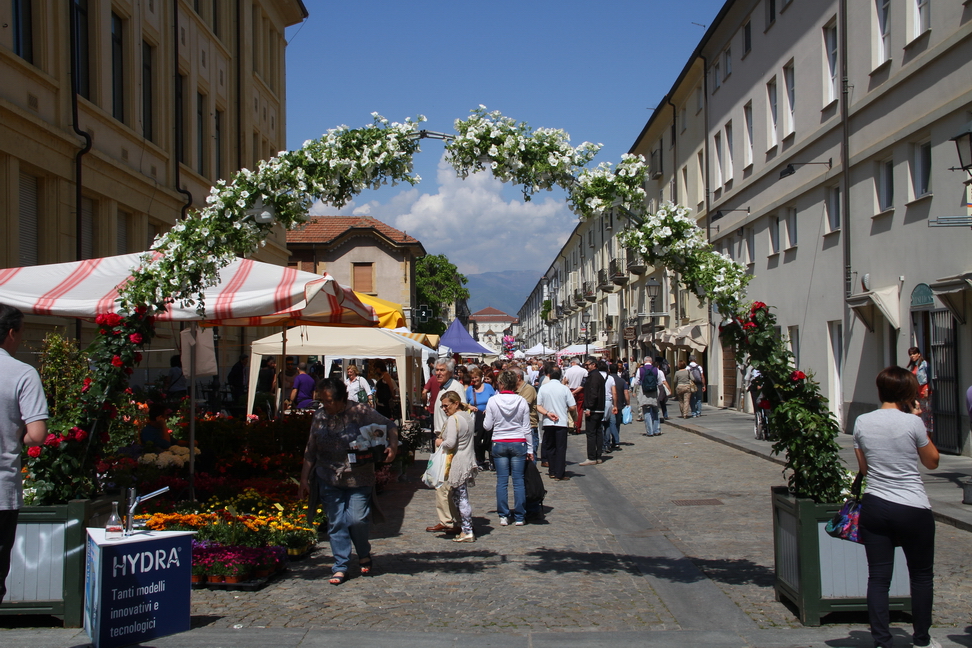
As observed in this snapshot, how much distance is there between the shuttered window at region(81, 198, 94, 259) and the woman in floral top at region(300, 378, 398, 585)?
11206 millimetres

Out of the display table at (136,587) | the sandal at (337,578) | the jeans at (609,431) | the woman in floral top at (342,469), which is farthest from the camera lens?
the jeans at (609,431)

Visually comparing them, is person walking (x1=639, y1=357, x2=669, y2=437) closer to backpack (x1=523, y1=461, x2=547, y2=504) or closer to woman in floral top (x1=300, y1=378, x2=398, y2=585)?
backpack (x1=523, y1=461, x2=547, y2=504)

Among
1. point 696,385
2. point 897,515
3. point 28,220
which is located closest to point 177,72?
point 28,220

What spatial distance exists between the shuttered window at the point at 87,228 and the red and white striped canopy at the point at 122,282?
8100mm

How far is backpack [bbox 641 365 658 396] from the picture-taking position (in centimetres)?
2100

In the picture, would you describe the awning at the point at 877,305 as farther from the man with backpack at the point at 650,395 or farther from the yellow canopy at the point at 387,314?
the yellow canopy at the point at 387,314

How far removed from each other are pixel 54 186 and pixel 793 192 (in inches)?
668

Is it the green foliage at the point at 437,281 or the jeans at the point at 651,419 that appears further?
the green foliage at the point at 437,281

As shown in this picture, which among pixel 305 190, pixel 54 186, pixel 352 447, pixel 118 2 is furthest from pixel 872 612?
pixel 118 2

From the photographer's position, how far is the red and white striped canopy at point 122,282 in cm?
805

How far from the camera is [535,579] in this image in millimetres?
7078

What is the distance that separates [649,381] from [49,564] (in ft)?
55.5

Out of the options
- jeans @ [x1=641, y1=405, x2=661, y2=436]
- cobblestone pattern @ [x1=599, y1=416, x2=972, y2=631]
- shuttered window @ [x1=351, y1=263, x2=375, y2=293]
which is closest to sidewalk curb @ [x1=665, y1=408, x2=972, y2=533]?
cobblestone pattern @ [x1=599, y1=416, x2=972, y2=631]

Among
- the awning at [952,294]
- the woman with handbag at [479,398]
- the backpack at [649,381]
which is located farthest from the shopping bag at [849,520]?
the backpack at [649,381]
